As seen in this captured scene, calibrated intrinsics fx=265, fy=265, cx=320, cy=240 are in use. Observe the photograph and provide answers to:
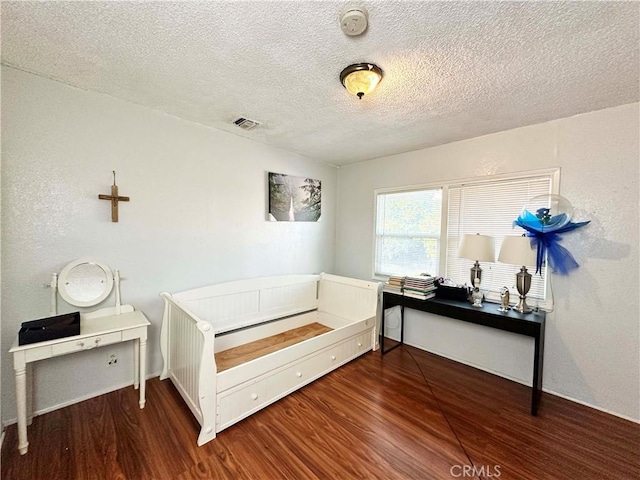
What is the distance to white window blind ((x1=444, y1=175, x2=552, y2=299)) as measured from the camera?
248cm

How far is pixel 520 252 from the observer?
2.20m

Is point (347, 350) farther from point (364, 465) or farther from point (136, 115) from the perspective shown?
point (136, 115)

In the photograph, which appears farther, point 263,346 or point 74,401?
point 263,346

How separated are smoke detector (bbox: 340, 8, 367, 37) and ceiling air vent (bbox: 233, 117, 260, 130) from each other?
1.42m

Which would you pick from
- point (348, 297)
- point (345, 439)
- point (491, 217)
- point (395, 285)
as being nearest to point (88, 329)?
point (345, 439)

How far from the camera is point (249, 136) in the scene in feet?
9.61

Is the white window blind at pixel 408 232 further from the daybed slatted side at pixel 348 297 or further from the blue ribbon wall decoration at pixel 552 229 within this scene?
the blue ribbon wall decoration at pixel 552 229

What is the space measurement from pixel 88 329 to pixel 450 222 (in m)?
3.40

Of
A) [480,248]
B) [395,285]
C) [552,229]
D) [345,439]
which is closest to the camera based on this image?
[345,439]

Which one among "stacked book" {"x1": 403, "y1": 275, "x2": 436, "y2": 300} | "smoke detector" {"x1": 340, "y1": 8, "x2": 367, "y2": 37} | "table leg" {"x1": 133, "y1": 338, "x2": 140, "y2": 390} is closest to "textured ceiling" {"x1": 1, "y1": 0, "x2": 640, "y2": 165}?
"smoke detector" {"x1": 340, "y1": 8, "x2": 367, "y2": 37}

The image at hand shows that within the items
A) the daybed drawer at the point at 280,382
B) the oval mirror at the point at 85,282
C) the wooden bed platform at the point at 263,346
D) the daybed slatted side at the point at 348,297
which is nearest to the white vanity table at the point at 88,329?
the oval mirror at the point at 85,282

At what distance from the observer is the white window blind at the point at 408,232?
124 inches

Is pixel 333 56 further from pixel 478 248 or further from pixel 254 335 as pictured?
pixel 254 335

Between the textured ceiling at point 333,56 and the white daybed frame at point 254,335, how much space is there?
167 cm
